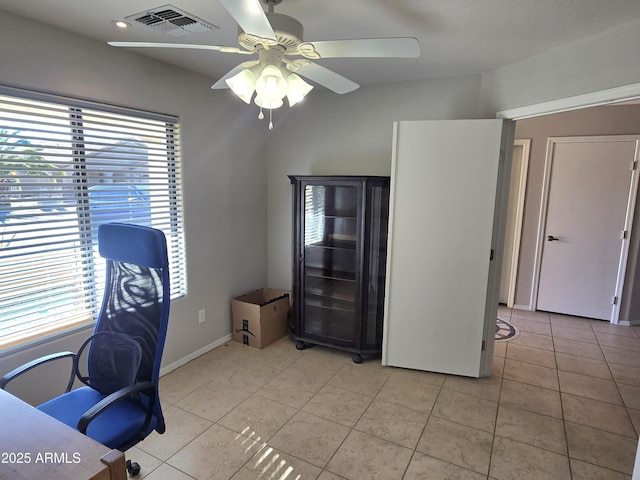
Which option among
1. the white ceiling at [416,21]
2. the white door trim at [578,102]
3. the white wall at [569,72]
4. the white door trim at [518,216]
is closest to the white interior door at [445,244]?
the white door trim at [578,102]

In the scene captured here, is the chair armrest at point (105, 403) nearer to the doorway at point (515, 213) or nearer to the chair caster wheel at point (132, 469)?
the chair caster wheel at point (132, 469)

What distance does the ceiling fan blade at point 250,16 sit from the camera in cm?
106

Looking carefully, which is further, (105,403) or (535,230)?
(535,230)

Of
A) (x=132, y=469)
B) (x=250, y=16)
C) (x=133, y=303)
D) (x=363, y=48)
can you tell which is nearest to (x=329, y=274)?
(x=133, y=303)

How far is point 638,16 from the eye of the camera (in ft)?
6.13

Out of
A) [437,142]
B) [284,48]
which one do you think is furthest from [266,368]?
[284,48]

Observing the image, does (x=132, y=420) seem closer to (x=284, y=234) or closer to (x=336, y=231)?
(x=336, y=231)

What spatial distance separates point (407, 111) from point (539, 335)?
2697 millimetres

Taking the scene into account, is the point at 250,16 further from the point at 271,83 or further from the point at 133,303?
the point at 133,303

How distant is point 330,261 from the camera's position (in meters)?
3.44

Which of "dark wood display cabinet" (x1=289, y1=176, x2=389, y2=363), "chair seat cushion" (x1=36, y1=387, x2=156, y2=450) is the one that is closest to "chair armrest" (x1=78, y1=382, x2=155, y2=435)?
"chair seat cushion" (x1=36, y1=387, x2=156, y2=450)

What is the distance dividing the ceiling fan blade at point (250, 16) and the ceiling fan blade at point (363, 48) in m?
0.25

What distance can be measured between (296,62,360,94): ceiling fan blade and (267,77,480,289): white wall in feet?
5.05

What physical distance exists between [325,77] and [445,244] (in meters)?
1.66
